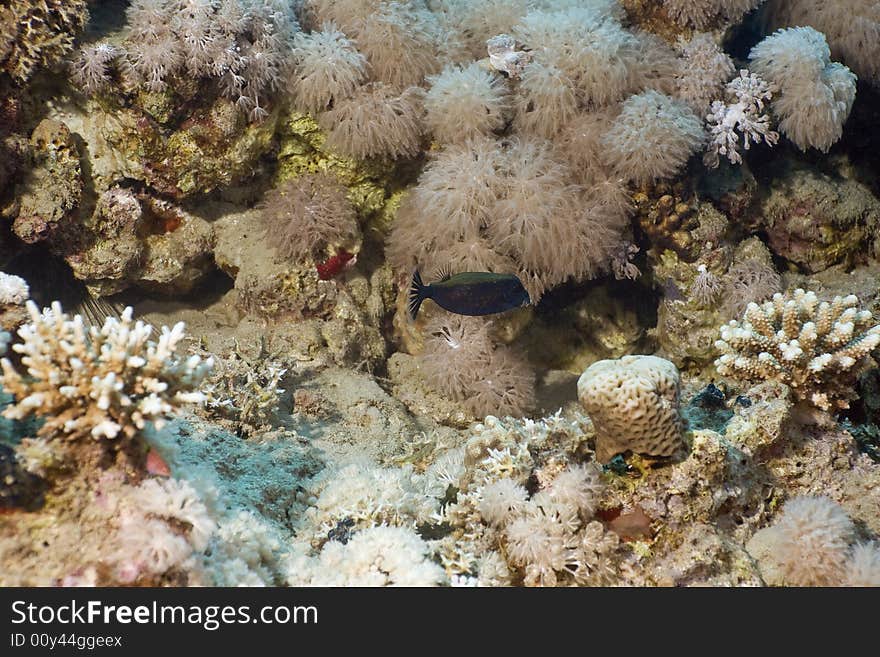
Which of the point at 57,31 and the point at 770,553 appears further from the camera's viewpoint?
the point at 57,31

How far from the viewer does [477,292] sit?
3746 millimetres

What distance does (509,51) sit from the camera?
4.56 meters


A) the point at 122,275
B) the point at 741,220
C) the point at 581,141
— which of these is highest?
the point at 581,141

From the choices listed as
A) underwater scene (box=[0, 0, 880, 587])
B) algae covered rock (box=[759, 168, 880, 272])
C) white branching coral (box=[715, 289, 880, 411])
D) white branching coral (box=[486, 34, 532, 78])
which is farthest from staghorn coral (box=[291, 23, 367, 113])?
algae covered rock (box=[759, 168, 880, 272])

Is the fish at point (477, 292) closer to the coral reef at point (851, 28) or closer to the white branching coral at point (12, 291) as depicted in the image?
the white branching coral at point (12, 291)

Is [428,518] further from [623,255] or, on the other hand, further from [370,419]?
[623,255]

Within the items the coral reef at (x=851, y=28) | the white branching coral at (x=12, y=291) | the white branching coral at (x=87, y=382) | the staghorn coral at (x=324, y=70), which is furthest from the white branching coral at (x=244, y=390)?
the coral reef at (x=851, y=28)

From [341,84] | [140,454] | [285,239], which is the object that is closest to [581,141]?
[341,84]

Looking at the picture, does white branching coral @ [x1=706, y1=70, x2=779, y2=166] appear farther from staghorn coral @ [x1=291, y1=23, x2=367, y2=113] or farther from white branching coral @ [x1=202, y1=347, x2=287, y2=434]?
white branching coral @ [x1=202, y1=347, x2=287, y2=434]

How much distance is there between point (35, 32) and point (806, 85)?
541 centimetres

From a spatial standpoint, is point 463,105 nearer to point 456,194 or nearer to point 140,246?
point 456,194

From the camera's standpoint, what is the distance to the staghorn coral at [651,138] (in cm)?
429
